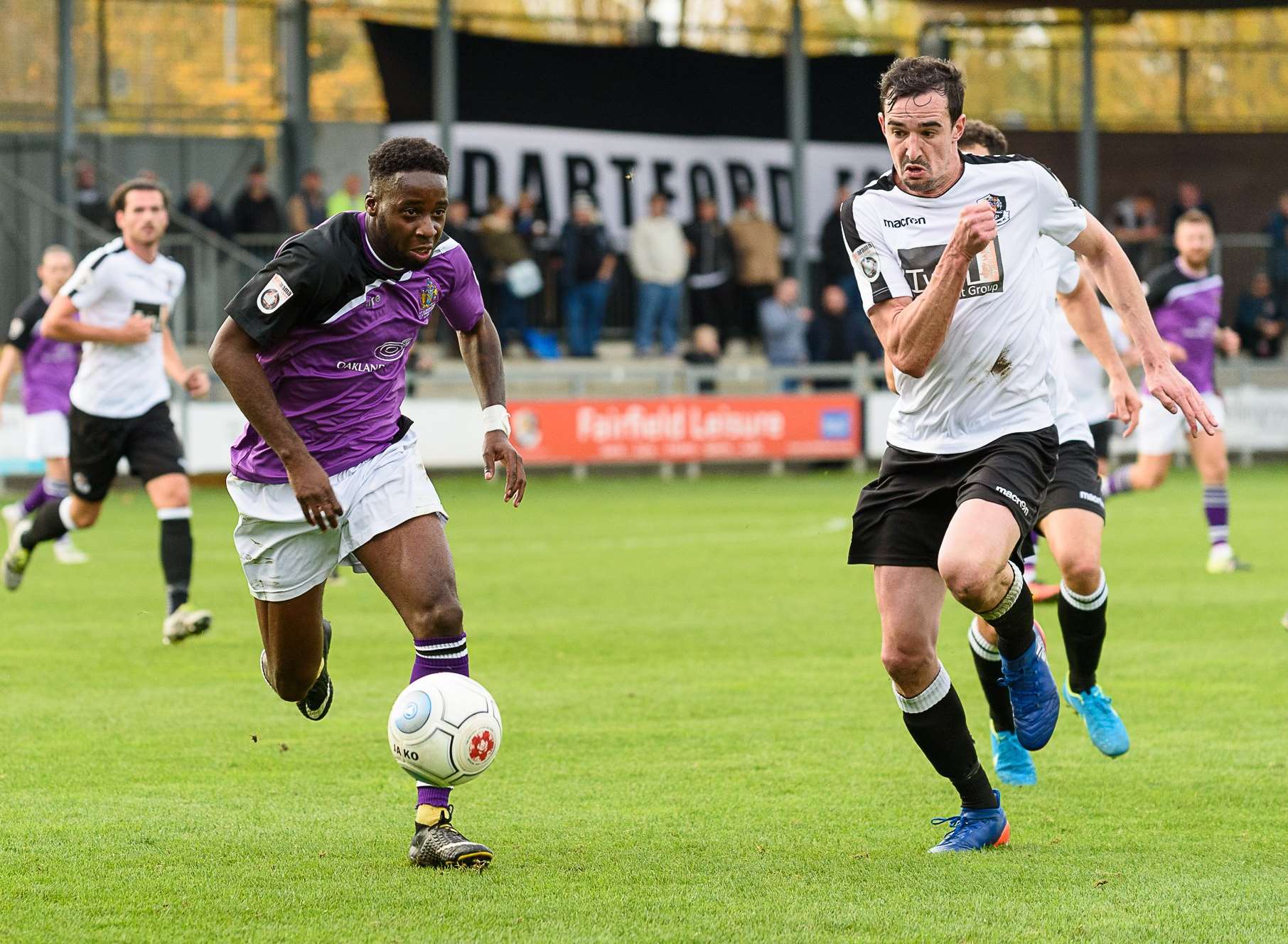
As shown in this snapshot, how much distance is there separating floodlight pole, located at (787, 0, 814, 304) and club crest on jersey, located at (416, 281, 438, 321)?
74.5 feet

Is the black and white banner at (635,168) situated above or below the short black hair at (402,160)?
above

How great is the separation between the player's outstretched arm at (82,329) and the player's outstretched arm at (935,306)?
19.7ft

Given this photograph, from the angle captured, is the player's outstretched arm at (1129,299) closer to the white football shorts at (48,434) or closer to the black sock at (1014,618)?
the black sock at (1014,618)

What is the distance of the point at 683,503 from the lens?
68.6 ft

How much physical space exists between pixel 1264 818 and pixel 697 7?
2923 centimetres

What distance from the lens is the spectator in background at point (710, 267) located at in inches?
1048

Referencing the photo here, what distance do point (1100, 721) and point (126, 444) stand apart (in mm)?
5846

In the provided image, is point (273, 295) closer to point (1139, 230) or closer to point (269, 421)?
point (269, 421)

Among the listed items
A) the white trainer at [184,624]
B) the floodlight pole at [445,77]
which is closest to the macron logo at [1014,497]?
the white trainer at [184,624]

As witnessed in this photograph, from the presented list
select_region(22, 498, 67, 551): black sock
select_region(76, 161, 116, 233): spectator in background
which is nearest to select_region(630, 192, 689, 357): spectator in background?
select_region(76, 161, 116, 233): spectator in background

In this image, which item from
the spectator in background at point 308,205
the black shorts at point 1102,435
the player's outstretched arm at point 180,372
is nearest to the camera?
the player's outstretched arm at point 180,372

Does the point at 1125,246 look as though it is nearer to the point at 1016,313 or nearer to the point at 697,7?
the point at 697,7

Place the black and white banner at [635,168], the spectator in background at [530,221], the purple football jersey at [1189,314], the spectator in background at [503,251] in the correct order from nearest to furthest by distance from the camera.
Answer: the purple football jersey at [1189,314]
the spectator in background at [503,251]
the spectator in background at [530,221]
the black and white banner at [635,168]

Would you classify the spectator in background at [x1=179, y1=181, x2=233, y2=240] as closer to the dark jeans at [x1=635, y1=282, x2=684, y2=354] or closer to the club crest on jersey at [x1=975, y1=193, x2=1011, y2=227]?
the dark jeans at [x1=635, y1=282, x2=684, y2=354]
